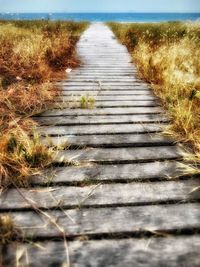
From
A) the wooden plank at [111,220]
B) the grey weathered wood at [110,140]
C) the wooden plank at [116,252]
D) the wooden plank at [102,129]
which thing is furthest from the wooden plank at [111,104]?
the wooden plank at [116,252]

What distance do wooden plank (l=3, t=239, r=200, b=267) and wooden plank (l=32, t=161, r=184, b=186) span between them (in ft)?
2.10

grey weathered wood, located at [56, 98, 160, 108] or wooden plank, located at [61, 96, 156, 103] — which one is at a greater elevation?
wooden plank, located at [61, 96, 156, 103]

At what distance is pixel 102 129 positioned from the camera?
3289mm

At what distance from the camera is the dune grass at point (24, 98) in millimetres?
2443

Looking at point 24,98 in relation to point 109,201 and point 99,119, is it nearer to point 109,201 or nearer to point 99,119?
point 99,119

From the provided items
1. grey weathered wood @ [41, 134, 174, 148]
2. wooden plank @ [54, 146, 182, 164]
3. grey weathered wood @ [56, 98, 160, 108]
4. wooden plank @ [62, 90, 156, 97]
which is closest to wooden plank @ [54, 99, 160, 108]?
grey weathered wood @ [56, 98, 160, 108]

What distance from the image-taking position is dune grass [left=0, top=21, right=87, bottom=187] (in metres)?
2.44

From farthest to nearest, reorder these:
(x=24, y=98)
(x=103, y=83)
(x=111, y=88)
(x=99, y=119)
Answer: (x=103, y=83) → (x=111, y=88) → (x=24, y=98) → (x=99, y=119)

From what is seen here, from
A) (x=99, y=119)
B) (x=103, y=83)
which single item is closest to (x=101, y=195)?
(x=99, y=119)

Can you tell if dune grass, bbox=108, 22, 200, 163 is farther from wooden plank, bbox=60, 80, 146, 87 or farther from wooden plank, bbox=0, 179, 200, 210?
wooden plank, bbox=0, 179, 200, 210

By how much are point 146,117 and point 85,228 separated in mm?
2005

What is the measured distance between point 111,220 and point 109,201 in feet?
0.65

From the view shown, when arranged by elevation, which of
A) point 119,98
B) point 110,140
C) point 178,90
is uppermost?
point 178,90

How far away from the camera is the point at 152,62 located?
562 centimetres
